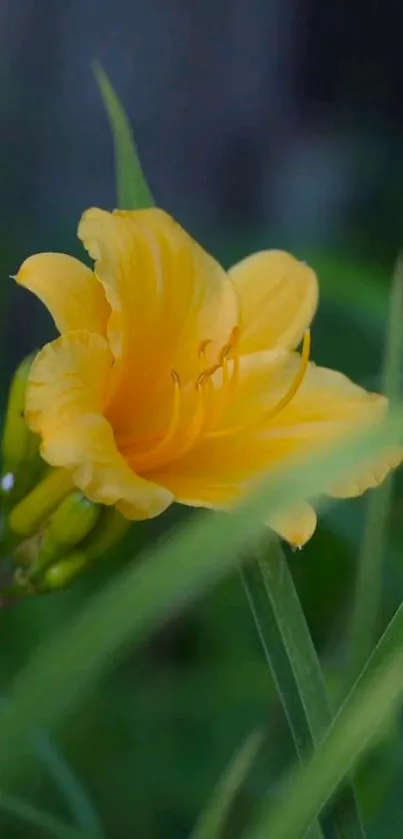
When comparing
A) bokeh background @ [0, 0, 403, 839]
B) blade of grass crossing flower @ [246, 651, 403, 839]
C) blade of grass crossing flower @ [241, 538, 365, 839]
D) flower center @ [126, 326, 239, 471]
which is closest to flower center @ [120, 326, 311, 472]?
flower center @ [126, 326, 239, 471]

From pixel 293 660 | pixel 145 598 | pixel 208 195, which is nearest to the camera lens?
pixel 145 598

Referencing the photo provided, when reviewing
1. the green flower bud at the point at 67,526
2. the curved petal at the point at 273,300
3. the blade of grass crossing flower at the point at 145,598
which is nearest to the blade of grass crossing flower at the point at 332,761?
the blade of grass crossing flower at the point at 145,598

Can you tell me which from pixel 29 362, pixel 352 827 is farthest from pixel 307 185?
pixel 352 827

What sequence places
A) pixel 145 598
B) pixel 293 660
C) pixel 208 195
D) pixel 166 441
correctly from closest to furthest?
pixel 145 598 → pixel 293 660 → pixel 166 441 → pixel 208 195

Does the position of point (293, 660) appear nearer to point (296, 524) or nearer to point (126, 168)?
point (296, 524)

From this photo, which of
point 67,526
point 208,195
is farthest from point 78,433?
point 208,195

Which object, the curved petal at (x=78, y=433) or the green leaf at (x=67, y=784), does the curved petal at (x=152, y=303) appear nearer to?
the curved petal at (x=78, y=433)

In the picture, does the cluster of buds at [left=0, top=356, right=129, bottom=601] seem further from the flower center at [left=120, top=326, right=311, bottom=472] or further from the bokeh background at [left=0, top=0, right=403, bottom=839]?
the bokeh background at [left=0, top=0, right=403, bottom=839]
